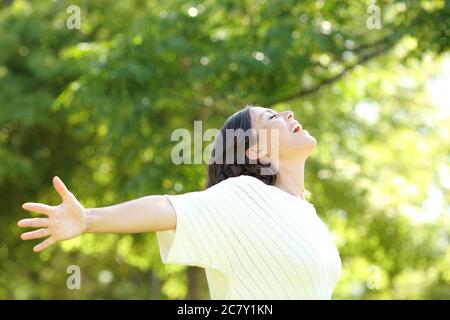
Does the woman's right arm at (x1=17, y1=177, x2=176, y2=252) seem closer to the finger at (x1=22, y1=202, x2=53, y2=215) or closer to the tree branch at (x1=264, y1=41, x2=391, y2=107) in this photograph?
the finger at (x1=22, y1=202, x2=53, y2=215)

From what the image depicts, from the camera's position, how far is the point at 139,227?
269cm

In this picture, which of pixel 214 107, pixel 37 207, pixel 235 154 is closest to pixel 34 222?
pixel 37 207

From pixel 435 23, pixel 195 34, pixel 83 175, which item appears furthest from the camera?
pixel 83 175

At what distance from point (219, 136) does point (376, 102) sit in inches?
403

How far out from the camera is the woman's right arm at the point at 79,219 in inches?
102

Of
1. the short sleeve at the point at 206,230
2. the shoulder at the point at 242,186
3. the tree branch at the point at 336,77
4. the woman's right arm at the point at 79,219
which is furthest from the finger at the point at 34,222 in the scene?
the tree branch at the point at 336,77

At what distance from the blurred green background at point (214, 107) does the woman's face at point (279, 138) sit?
209 inches

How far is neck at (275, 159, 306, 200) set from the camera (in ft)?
11.0

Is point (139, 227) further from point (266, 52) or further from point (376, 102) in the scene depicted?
point (376, 102)

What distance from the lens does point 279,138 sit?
341 centimetres

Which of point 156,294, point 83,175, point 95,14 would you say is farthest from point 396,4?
point 156,294

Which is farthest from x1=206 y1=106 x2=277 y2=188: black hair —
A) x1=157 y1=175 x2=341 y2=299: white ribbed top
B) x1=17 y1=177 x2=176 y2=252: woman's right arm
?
x1=17 y1=177 x2=176 y2=252: woman's right arm

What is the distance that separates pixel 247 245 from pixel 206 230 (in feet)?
0.48

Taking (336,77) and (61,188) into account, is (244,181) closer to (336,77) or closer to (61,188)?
(61,188)
